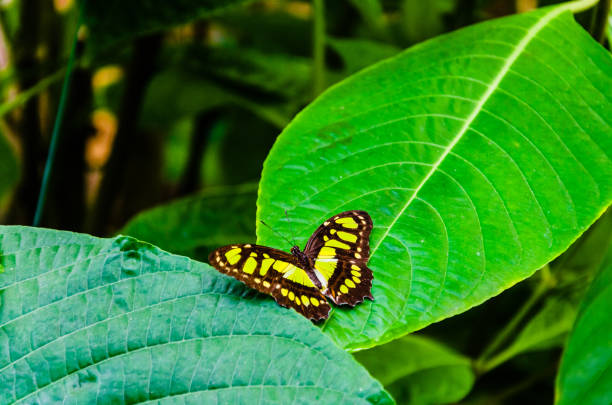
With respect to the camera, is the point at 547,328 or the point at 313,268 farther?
the point at 547,328

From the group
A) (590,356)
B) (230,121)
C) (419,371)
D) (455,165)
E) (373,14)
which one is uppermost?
(373,14)

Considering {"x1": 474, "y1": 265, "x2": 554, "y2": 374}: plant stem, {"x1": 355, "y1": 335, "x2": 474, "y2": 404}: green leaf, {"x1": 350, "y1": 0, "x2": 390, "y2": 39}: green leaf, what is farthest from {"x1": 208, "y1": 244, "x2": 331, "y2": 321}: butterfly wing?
{"x1": 350, "y1": 0, "x2": 390, "y2": 39}: green leaf

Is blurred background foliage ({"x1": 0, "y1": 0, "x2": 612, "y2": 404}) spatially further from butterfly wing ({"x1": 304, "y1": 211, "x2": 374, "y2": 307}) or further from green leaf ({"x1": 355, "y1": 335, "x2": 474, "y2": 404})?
butterfly wing ({"x1": 304, "y1": 211, "x2": 374, "y2": 307})

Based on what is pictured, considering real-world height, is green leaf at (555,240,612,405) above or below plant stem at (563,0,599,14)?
below

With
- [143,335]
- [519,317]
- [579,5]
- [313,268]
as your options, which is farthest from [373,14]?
[143,335]

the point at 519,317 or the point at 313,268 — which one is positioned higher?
the point at 313,268

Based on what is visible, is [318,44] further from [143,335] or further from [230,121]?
[230,121]
